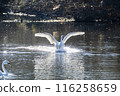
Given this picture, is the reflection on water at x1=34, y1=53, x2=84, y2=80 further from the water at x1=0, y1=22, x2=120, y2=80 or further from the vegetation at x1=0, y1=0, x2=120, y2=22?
the vegetation at x1=0, y1=0, x2=120, y2=22

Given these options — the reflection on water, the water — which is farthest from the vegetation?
the reflection on water

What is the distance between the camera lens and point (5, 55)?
3431 cm

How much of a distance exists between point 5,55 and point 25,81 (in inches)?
364

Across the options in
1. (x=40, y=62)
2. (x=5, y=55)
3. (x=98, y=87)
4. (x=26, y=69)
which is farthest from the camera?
(x=5, y=55)

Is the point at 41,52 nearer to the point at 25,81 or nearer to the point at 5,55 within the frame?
the point at 5,55

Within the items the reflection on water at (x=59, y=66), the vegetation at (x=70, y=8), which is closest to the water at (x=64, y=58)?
the reflection on water at (x=59, y=66)

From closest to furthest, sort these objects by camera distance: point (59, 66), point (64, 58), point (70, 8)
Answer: point (59, 66) → point (64, 58) → point (70, 8)

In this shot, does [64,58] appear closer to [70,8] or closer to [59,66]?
[59,66]

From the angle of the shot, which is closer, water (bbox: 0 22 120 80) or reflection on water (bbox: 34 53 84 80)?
reflection on water (bbox: 34 53 84 80)

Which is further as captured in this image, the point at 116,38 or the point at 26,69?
the point at 116,38

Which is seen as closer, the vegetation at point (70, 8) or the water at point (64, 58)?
the water at point (64, 58)

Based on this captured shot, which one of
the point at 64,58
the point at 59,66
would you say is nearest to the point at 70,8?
the point at 64,58

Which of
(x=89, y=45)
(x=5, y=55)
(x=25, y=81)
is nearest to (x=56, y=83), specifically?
(x=25, y=81)

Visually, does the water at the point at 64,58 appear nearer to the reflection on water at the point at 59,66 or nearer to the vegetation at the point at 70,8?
the reflection on water at the point at 59,66
